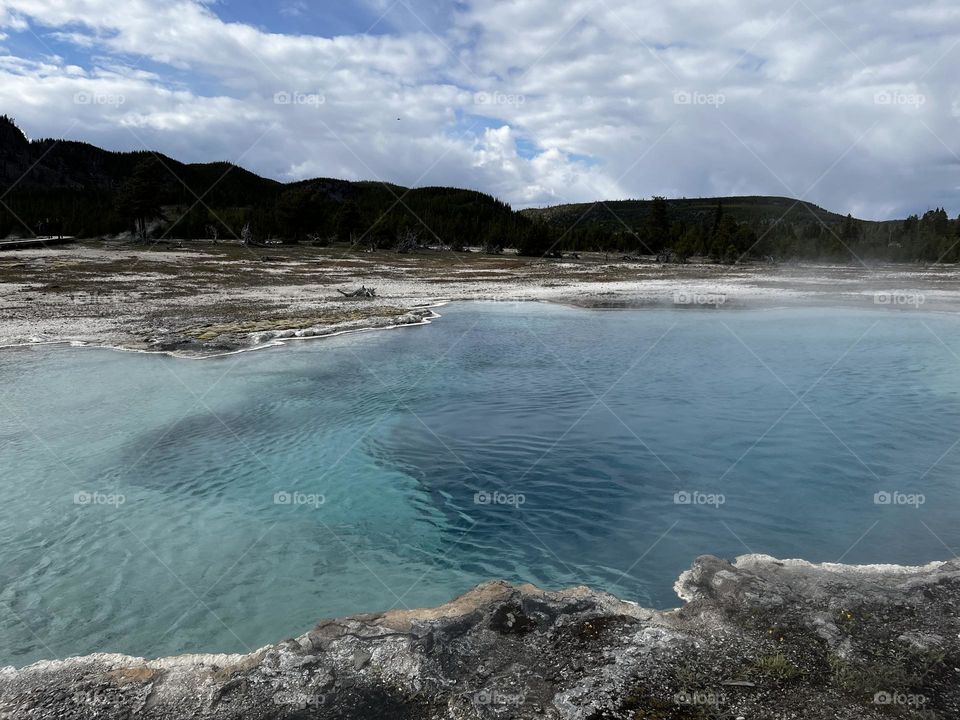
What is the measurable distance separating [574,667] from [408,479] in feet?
23.2

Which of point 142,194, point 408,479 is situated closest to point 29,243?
point 142,194

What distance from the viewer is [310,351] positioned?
2319cm

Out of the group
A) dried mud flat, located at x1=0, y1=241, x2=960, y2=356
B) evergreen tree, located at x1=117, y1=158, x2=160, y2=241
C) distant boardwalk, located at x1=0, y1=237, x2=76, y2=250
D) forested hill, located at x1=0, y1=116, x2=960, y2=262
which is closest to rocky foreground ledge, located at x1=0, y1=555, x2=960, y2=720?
dried mud flat, located at x1=0, y1=241, x2=960, y2=356

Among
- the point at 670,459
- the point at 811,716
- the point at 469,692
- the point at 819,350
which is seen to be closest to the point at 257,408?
the point at 670,459

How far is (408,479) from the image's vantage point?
12.5 m

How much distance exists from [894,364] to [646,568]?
1887cm

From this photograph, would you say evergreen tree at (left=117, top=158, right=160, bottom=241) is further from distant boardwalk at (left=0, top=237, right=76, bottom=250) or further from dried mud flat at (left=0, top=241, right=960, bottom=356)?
dried mud flat at (left=0, top=241, right=960, bottom=356)

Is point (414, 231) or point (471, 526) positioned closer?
point (471, 526)

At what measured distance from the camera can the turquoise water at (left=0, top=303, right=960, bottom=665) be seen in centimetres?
862

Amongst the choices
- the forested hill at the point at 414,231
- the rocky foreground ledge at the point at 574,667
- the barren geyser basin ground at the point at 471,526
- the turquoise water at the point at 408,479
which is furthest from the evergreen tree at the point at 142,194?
the rocky foreground ledge at the point at 574,667

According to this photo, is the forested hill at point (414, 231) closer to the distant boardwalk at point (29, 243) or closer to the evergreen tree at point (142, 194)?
the evergreen tree at point (142, 194)

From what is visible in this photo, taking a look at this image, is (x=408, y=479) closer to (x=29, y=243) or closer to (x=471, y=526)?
(x=471, y=526)

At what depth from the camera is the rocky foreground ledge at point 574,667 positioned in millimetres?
5441

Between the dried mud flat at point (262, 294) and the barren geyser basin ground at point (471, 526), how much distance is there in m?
0.77
